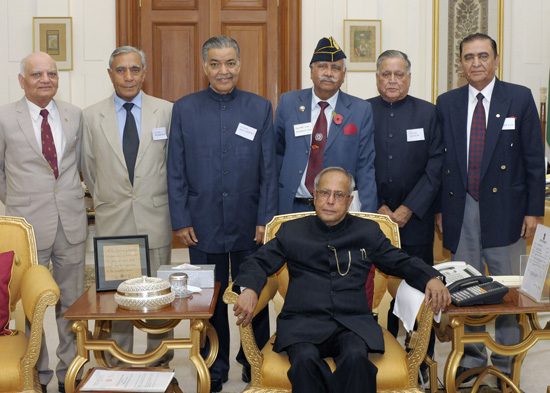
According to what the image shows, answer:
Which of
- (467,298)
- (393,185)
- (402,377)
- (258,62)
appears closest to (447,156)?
(393,185)

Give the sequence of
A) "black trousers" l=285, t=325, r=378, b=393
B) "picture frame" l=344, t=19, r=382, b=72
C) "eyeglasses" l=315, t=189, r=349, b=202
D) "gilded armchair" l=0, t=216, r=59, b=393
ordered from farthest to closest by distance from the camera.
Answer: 1. "picture frame" l=344, t=19, r=382, b=72
2. "eyeglasses" l=315, t=189, r=349, b=202
3. "gilded armchair" l=0, t=216, r=59, b=393
4. "black trousers" l=285, t=325, r=378, b=393

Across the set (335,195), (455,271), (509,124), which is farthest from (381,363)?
(509,124)

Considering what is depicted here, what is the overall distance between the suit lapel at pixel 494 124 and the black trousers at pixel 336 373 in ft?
5.02

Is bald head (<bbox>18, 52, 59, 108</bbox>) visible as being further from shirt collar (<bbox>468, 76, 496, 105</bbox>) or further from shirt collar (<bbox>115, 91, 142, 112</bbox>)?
shirt collar (<bbox>468, 76, 496, 105</bbox>)

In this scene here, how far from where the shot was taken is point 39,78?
3.62m

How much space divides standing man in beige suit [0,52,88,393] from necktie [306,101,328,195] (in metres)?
1.34

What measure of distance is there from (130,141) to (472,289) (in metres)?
2.06

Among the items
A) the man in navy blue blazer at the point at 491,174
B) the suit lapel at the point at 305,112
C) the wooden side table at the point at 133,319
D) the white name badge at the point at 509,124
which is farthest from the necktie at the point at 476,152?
the wooden side table at the point at 133,319

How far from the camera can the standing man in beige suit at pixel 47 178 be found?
141 inches

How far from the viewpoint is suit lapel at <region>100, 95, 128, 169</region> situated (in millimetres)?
3676

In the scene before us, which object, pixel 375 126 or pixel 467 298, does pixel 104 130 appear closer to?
pixel 375 126

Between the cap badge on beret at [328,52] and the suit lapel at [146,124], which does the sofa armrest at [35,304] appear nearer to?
the suit lapel at [146,124]

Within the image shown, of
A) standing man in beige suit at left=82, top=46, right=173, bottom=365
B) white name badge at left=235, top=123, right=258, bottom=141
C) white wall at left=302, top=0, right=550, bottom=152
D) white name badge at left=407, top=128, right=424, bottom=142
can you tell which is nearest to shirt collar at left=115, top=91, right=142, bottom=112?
standing man in beige suit at left=82, top=46, right=173, bottom=365

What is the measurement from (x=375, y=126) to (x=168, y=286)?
1711 millimetres
